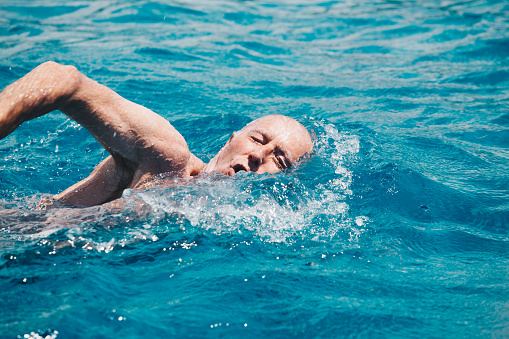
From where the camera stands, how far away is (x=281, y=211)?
13.1 ft

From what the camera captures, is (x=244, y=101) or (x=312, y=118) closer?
(x=312, y=118)

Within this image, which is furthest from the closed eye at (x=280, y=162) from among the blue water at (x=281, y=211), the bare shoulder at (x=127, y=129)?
the bare shoulder at (x=127, y=129)

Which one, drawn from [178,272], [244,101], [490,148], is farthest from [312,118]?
[178,272]

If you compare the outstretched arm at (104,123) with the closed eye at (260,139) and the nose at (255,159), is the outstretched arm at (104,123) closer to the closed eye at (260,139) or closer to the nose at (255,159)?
the nose at (255,159)

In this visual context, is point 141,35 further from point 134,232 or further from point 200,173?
point 134,232

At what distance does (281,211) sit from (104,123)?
62.1 inches

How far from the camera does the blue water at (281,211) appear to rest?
9.28 ft

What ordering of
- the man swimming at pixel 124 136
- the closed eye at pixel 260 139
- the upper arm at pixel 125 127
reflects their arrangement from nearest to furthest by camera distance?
the man swimming at pixel 124 136 → the upper arm at pixel 125 127 → the closed eye at pixel 260 139

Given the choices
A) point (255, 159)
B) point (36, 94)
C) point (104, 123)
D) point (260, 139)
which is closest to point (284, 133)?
point (260, 139)

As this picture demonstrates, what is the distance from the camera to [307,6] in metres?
13.7

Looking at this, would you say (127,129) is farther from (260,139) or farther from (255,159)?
(260,139)

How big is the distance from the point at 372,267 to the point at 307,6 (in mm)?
11675

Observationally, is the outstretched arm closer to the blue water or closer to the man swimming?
the man swimming

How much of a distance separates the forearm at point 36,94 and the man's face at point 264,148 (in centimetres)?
158
